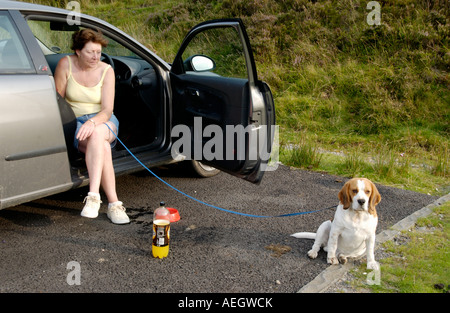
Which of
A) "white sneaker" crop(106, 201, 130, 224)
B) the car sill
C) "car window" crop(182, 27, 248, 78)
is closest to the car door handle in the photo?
"white sneaker" crop(106, 201, 130, 224)

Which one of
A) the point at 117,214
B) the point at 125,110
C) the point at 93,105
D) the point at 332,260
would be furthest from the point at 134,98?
the point at 332,260

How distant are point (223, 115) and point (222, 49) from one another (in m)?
7.04

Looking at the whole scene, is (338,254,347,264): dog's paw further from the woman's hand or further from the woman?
the woman's hand

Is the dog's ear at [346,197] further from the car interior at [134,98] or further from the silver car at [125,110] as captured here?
the car interior at [134,98]

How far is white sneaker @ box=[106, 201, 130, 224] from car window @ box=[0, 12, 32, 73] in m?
1.34

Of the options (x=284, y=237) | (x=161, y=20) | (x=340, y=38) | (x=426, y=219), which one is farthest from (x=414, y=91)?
(x=161, y=20)

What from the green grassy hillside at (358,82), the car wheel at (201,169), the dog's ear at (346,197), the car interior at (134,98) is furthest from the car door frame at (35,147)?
the green grassy hillside at (358,82)

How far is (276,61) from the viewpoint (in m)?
9.88

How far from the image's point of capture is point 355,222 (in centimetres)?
331

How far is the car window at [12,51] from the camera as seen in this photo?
11.5 ft

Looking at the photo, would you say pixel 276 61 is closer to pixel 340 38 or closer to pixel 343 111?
pixel 340 38

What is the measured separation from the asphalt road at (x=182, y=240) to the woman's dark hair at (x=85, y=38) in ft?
4.95

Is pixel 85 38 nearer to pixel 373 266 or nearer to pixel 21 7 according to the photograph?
pixel 21 7

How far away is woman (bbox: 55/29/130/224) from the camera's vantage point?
12.9ft
